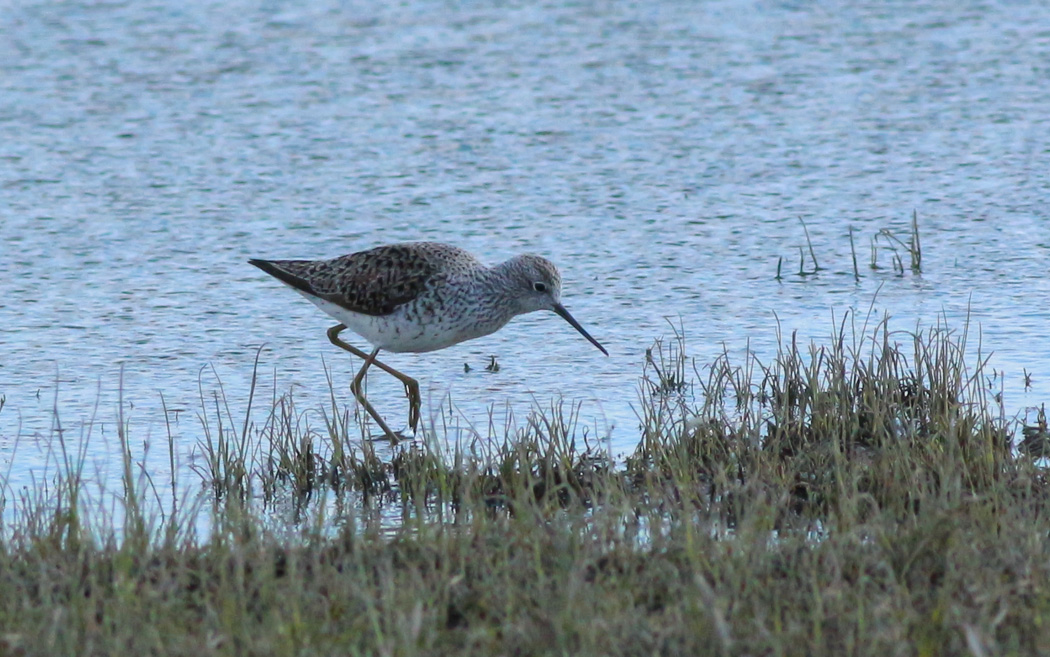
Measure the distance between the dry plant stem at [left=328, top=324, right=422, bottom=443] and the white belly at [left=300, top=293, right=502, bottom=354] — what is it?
0.16 metres

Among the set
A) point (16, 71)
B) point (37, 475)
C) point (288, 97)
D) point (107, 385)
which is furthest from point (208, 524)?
point (16, 71)

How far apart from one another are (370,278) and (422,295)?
337 mm

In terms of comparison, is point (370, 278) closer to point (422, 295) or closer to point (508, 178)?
point (422, 295)

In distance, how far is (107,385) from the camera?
9336mm

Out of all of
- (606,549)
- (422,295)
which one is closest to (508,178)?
(422,295)

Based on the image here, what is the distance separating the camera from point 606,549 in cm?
585

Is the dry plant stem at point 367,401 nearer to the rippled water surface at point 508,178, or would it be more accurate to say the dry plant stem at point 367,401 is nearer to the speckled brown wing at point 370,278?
the rippled water surface at point 508,178

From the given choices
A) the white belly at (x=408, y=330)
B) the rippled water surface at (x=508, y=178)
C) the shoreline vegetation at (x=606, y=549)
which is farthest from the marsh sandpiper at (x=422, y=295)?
the shoreline vegetation at (x=606, y=549)

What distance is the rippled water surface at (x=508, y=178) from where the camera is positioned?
984 cm

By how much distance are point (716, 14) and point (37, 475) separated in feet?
39.0

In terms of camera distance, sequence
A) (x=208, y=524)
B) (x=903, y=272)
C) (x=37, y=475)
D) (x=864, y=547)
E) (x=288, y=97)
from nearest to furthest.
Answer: (x=864, y=547) < (x=208, y=524) < (x=37, y=475) < (x=903, y=272) < (x=288, y=97)

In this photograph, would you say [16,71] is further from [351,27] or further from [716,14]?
[716,14]

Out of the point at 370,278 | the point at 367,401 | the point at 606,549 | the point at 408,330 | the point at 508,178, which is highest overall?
the point at 508,178

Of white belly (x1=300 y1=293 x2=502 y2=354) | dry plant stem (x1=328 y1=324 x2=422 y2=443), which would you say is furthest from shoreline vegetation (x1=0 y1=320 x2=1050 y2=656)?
white belly (x1=300 y1=293 x2=502 y2=354)
